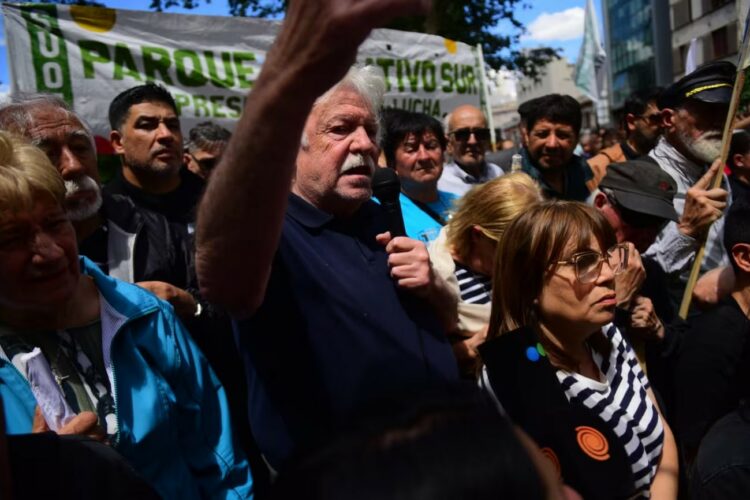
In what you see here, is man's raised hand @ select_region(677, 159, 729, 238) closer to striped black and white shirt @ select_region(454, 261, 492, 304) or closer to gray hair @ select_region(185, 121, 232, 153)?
striped black and white shirt @ select_region(454, 261, 492, 304)

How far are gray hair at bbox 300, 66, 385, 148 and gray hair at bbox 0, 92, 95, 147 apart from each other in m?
1.04

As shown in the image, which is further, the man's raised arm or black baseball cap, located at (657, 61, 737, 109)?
black baseball cap, located at (657, 61, 737, 109)

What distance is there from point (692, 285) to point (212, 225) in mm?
2128

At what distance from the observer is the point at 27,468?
1016 mm

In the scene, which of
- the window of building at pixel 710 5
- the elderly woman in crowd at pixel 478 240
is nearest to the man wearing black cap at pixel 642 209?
the elderly woman in crowd at pixel 478 240

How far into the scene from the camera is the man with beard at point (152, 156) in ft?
9.63

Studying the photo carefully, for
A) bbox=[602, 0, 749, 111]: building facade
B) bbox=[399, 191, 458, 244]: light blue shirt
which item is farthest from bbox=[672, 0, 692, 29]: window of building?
bbox=[399, 191, 458, 244]: light blue shirt

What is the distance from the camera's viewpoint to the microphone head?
192cm

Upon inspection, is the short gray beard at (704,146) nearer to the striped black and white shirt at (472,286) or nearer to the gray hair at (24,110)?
the striped black and white shirt at (472,286)

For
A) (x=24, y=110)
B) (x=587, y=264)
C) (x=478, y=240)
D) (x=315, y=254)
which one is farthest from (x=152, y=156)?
(x=587, y=264)

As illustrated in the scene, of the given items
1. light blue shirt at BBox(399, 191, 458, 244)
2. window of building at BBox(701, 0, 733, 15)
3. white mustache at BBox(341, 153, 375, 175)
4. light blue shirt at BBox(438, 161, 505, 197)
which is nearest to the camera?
white mustache at BBox(341, 153, 375, 175)

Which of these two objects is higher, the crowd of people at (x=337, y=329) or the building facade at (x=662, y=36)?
the building facade at (x=662, y=36)

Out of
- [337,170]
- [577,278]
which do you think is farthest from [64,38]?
[577,278]

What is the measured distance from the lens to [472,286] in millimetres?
2443
